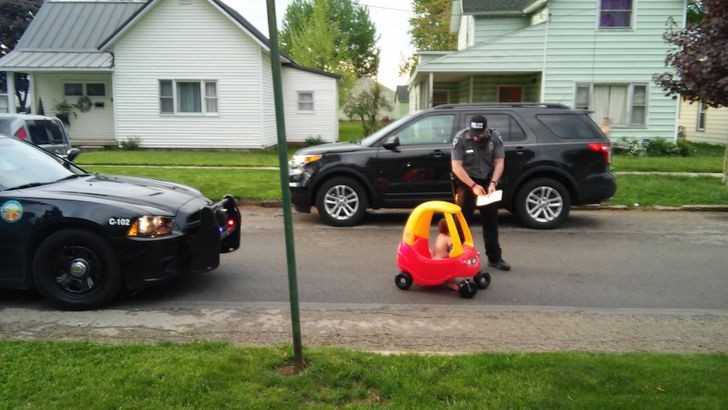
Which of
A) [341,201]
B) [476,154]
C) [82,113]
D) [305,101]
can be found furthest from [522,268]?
[82,113]

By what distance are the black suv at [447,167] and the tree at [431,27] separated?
3516 cm

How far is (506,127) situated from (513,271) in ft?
11.2

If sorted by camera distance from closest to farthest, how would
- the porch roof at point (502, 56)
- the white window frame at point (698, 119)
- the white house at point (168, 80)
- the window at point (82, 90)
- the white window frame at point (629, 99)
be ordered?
the porch roof at point (502, 56) < the white window frame at point (629, 99) < the white house at point (168, 80) < the window at point (82, 90) < the white window frame at point (698, 119)

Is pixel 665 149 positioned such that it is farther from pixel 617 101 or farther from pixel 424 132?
pixel 424 132

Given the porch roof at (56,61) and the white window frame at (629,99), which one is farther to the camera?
the porch roof at (56,61)

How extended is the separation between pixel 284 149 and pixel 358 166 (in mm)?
5888

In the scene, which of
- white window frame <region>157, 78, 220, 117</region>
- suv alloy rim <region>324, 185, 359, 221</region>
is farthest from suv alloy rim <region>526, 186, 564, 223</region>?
white window frame <region>157, 78, 220, 117</region>

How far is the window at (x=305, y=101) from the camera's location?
2441 cm

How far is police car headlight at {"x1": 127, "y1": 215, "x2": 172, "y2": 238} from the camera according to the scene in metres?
5.39

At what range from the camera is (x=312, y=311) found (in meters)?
5.47

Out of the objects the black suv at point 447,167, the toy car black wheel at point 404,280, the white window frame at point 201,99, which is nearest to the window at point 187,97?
the white window frame at point 201,99

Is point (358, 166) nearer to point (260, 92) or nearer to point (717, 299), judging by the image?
point (717, 299)

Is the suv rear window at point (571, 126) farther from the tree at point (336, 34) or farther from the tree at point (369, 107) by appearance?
the tree at point (336, 34)

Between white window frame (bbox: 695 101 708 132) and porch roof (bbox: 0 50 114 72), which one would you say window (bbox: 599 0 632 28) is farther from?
porch roof (bbox: 0 50 114 72)
